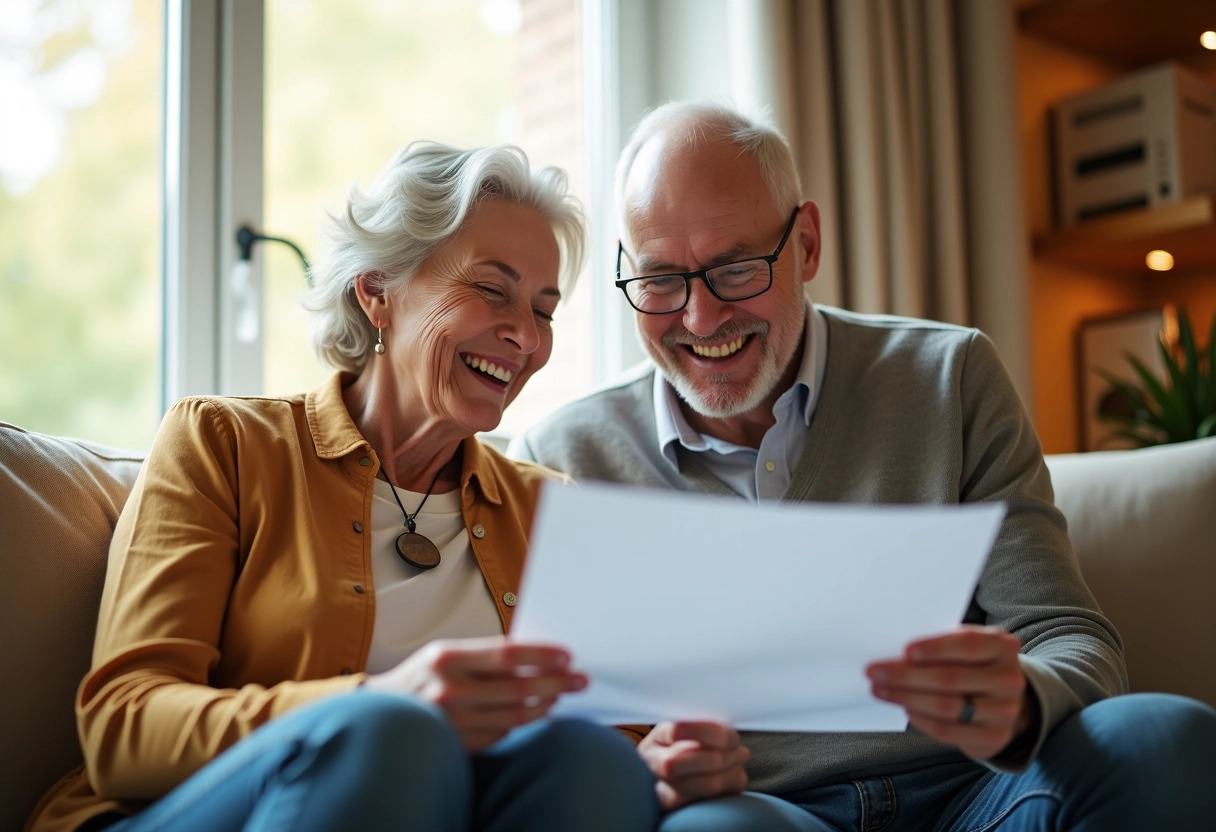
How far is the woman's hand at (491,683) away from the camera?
856mm

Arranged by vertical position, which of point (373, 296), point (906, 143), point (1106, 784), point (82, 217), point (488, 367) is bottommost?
point (1106, 784)

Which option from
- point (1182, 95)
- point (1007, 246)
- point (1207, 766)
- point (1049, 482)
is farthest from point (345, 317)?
point (1182, 95)

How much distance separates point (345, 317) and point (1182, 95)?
7.62 feet

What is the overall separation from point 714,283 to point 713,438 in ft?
0.75

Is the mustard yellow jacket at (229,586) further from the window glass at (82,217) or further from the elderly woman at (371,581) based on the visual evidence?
the window glass at (82,217)

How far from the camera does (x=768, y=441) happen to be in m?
1.58

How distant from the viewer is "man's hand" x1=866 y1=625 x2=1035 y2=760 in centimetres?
92

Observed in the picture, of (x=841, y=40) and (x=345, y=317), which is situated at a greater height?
(x=841, y=40)

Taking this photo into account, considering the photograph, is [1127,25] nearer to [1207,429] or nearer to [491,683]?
[1207,429]

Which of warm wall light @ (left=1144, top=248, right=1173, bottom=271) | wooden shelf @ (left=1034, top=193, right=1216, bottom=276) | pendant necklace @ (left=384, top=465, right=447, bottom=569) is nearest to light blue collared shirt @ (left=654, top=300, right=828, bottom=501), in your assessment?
pendant necklace @ (left=384, top=465, right=447, bottom=569)

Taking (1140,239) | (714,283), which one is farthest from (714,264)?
(1140,239)

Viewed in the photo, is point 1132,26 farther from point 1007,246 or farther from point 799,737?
point 799,737

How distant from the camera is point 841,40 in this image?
8.21 feet

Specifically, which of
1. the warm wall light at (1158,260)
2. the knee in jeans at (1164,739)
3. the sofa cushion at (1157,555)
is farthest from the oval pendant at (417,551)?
the warm wall light at (1158,260)
